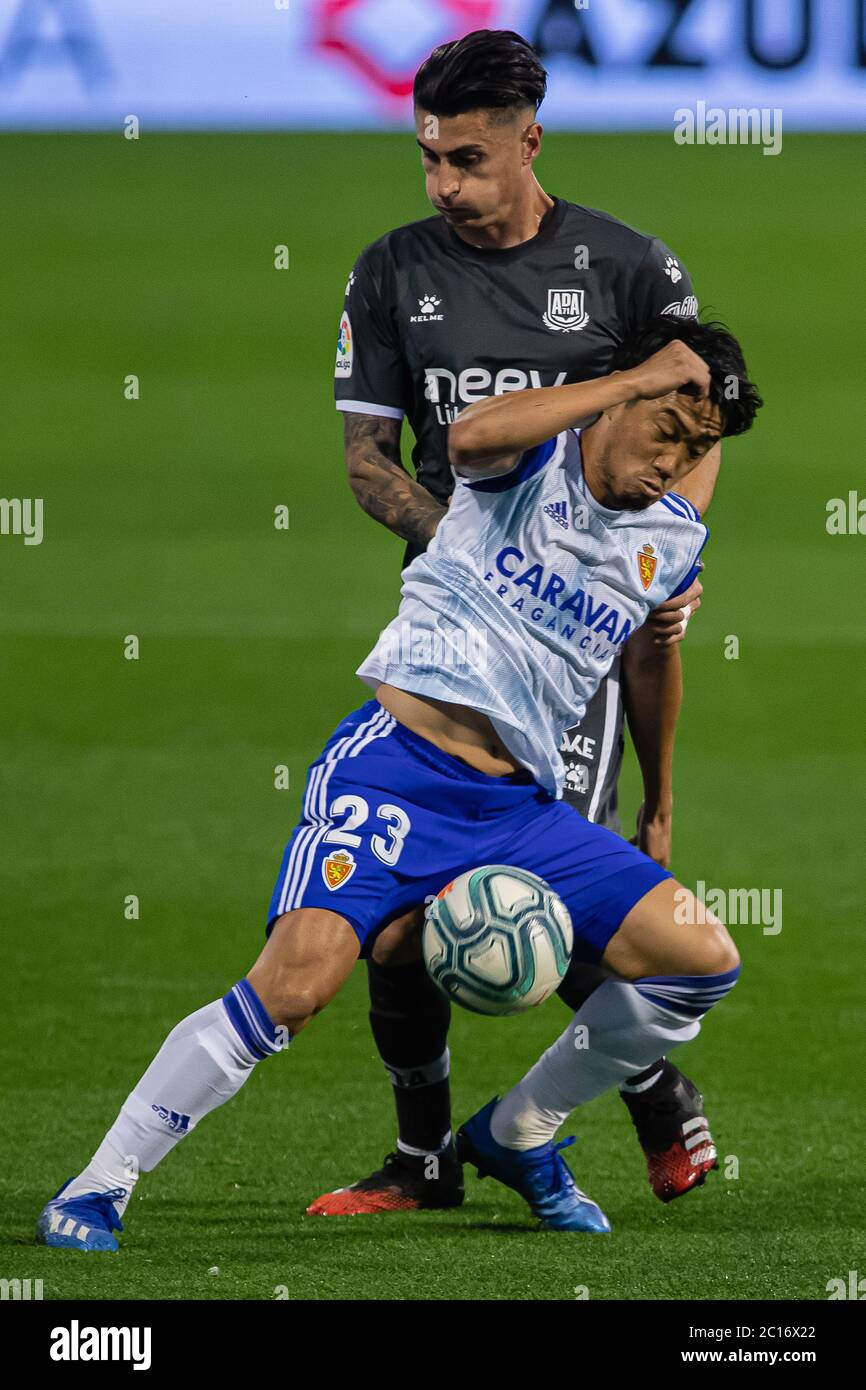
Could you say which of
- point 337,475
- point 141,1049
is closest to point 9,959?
point 141,1049

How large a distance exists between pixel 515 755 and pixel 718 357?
92 cm

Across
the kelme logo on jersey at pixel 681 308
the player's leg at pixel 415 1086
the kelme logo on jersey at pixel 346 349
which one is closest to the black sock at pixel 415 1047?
the player's leg at pixel 415 1086

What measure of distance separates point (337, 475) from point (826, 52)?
727cm

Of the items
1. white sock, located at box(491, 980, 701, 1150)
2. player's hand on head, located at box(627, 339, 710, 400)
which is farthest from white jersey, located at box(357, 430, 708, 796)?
white sock, located at box(491, 980, 701, 1150)

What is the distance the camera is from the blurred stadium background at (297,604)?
498cm

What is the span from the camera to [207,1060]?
4262 millimetres

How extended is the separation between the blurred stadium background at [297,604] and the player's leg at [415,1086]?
0.13 meters

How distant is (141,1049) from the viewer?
20.4 feet

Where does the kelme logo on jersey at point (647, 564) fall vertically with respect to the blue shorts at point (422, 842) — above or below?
above

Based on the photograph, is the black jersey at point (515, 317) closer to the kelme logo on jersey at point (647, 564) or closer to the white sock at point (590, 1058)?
the kelme logo on jersey at point (647, 564)

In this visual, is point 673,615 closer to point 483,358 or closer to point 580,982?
point 483,358

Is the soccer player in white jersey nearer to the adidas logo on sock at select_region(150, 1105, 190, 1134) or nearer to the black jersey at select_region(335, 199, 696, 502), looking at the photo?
the adidas logo on sock at select_region(150, 1105, 190, 1134)

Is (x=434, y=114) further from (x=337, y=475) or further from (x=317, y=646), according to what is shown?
(x=337, y=475)

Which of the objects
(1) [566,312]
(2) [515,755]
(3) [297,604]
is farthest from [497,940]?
(3) [297,604]
